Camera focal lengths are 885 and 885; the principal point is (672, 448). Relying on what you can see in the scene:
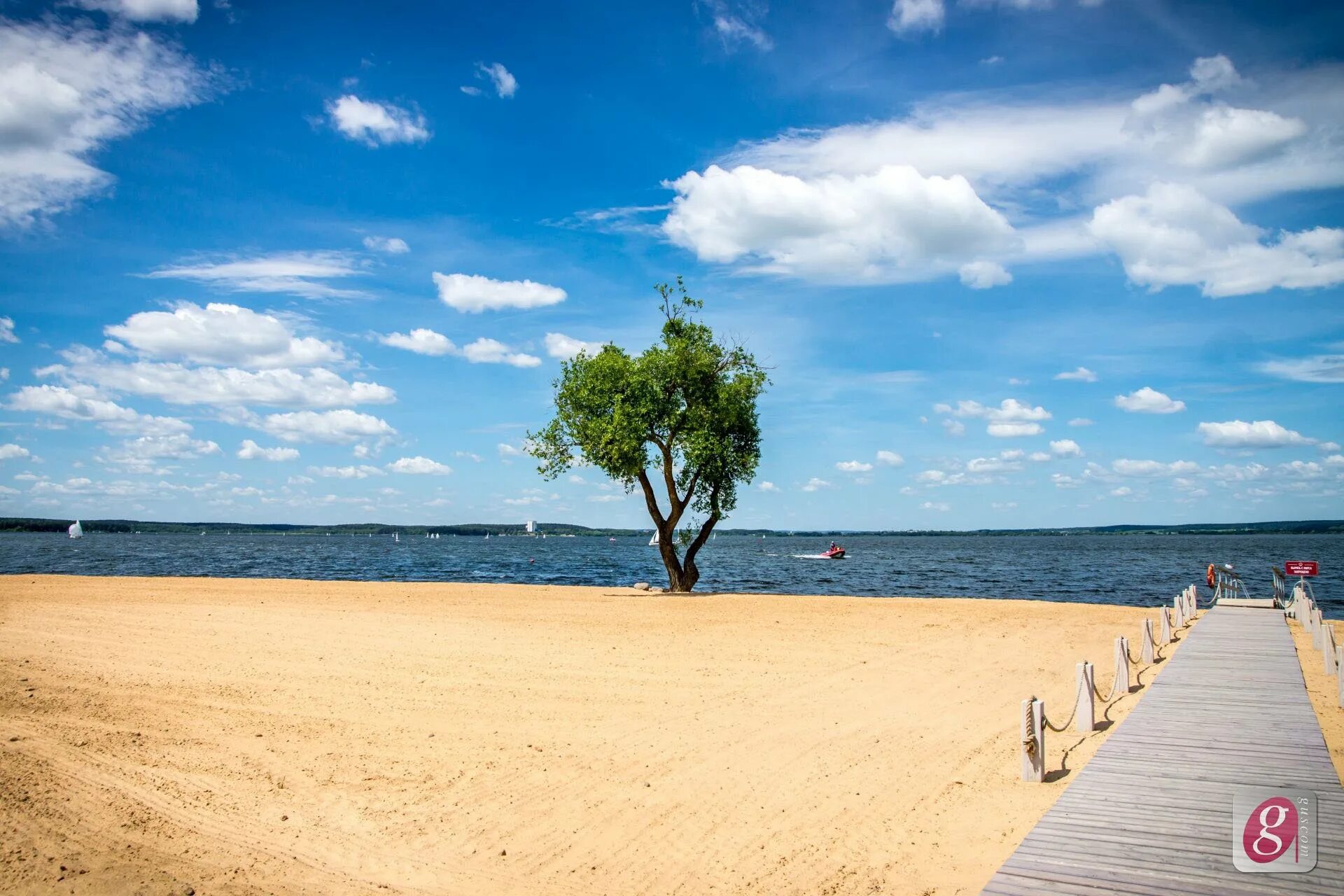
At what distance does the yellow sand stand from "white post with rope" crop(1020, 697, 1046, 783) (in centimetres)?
332

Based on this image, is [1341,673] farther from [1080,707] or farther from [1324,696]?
[1080,707]

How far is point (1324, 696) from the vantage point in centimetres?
1603

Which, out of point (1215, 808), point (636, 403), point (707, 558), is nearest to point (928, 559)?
point (707, 558)

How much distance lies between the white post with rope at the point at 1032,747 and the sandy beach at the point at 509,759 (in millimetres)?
356

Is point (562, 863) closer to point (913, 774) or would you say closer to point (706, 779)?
point (706, 779)

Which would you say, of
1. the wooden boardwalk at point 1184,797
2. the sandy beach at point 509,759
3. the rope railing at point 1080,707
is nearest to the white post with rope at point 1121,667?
the rope railing at point 1080,707

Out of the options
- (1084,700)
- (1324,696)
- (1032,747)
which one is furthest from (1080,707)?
(1324,696)

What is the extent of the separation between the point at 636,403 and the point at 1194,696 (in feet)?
75.8

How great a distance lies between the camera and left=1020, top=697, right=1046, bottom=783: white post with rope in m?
11.1

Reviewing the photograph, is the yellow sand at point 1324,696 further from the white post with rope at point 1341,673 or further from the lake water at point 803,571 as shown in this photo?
the lake water at point 803,571

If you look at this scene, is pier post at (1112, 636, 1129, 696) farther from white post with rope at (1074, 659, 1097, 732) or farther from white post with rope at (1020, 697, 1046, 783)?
white post with rope at (1020, 697, 1046, 783)

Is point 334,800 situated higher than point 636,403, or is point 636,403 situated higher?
point 636,403

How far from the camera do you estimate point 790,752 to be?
12.5 meters

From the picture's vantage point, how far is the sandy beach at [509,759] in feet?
28.7
